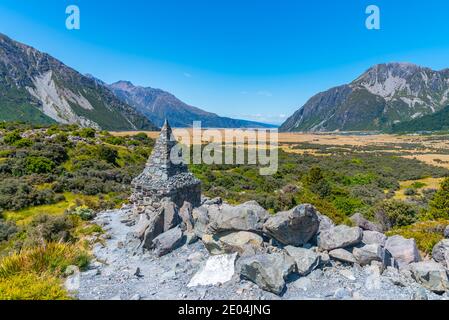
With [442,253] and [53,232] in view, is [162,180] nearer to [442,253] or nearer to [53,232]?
[53,232]

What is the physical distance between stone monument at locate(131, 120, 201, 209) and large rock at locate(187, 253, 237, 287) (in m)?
4.22

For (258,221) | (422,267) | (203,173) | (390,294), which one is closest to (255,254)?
(258,221)

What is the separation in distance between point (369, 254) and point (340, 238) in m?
0.77

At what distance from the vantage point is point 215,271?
7.34 m

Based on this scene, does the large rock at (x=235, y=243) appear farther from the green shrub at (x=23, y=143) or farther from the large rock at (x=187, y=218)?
the green shrub at (x=23, y=143)

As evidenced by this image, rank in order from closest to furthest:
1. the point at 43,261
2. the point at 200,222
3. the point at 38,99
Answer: the point at 43,261
the point at 200,222
the point at 38,99

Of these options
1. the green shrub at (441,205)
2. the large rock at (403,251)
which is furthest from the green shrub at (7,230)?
the green shrub at (441,205)

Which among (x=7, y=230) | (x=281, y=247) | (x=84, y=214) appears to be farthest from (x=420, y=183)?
(x=7, y=230)

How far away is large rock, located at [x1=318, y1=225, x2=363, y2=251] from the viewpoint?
7.61m

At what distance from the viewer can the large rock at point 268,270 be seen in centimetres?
650

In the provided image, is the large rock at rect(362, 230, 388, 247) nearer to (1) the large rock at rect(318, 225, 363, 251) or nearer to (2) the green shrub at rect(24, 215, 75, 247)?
(1) the large rock at rect(318, 225, 363, 251)

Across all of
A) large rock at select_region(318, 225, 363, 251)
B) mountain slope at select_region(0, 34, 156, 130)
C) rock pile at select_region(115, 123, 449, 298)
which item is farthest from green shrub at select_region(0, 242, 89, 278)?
mountain slope at select_region(0, 34, 156, 130)

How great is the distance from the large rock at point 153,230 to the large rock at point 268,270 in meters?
3.20
